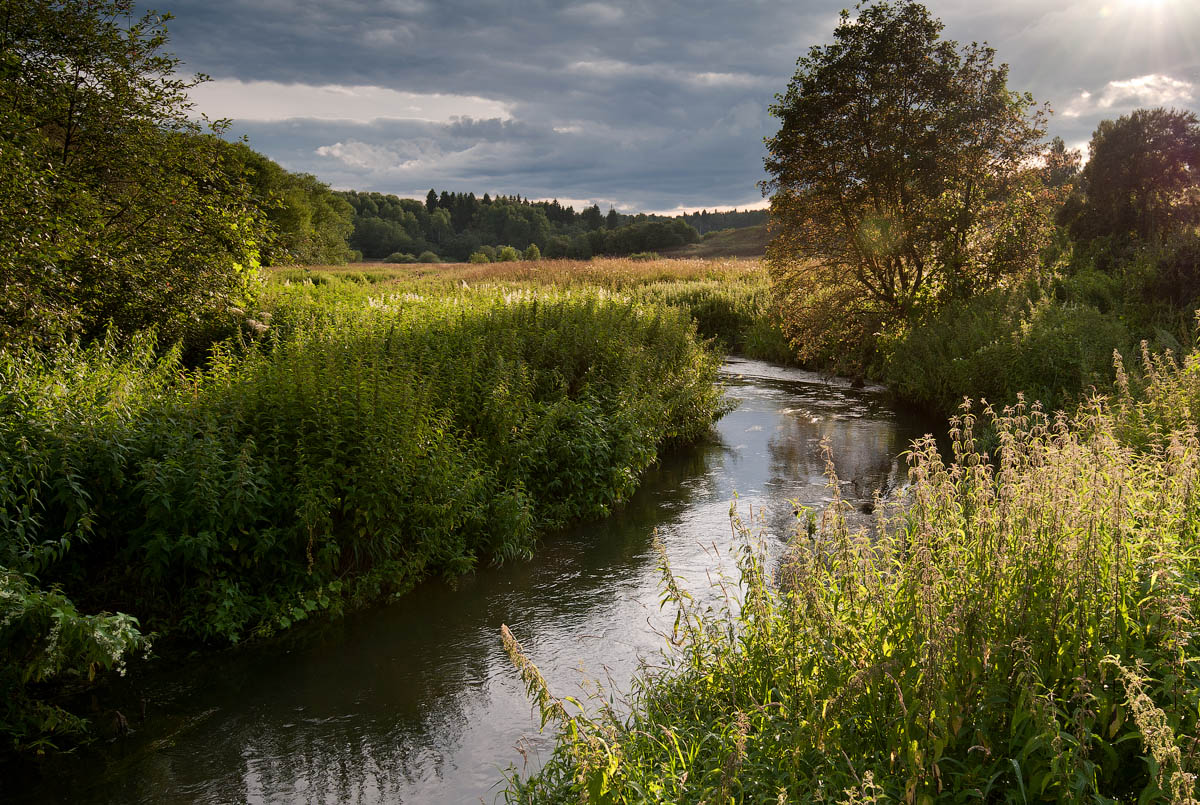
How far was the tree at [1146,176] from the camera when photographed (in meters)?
28.0

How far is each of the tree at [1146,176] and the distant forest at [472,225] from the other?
7943cm

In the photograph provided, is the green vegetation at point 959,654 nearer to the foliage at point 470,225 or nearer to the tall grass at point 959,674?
the tall grass at point 959,674

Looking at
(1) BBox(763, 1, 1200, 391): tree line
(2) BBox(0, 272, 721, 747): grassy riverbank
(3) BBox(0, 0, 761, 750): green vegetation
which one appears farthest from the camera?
(1) BBox(763, 1, 1200, 391): tree line

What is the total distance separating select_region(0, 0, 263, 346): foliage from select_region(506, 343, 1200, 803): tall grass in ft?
29.8

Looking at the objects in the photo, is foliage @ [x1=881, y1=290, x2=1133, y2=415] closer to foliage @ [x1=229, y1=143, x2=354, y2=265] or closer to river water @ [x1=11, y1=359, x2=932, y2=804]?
river water @ [x1=11, y1=359, x2=932, y2=804]

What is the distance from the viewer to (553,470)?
10820 mm

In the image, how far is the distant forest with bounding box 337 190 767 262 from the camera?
12069cm

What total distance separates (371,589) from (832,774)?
17.7ft

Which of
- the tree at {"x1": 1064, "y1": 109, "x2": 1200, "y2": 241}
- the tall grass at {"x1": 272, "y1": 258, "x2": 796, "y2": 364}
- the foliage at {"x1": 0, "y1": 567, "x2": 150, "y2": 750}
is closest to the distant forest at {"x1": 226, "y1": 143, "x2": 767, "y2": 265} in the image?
the tall grass at {"x1": 272, "y1": 258, "x2": 796, "y2": 364}

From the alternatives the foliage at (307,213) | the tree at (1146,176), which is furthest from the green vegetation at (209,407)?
the foliage at (307,213)

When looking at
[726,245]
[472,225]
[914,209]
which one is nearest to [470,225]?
[472,225]

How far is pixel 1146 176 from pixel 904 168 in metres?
15.9

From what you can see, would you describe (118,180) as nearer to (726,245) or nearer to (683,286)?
(683,286)

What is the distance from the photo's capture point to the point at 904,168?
19438 mm
